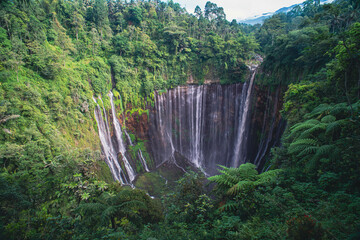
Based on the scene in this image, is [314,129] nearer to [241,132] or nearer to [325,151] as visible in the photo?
[325,151]

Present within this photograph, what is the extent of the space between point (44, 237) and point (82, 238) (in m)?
0.63

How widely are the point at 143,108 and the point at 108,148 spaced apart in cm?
540

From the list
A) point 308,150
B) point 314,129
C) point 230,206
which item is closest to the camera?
point 230,206

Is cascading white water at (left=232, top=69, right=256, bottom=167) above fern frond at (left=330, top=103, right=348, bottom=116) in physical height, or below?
below

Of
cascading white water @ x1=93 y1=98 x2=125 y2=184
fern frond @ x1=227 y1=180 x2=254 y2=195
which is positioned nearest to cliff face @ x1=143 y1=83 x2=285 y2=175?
cascading white water @ x1=93 y1=98 x2=125 y2=184

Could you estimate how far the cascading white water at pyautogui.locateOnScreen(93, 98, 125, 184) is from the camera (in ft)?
43.5

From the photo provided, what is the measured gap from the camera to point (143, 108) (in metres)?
17.3

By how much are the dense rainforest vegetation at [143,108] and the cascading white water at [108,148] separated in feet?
2.07

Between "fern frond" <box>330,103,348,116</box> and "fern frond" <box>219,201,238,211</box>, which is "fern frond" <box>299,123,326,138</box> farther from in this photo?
"fern frond" <box>219,201,238,211</box>

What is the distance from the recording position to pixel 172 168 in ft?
53.3

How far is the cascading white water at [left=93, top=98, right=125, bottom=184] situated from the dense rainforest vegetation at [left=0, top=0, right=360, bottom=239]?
24.8 inches

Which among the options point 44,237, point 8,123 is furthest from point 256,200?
point 8,123

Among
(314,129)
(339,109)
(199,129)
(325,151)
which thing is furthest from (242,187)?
(199,129)

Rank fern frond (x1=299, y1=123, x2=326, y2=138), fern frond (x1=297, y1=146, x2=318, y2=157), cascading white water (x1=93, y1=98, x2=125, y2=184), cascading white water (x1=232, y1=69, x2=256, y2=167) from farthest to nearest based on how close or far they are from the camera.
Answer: cascading white water (x1=232, y1=69, x2=256, y2=167) → cascading white water (x1=93, y1=98, x2=125, y2=184) → fern frond (x1=299, y1=123, x2=326, y2=138) → fern frond (x1=297, y1=146, x2=318, y2=157)
